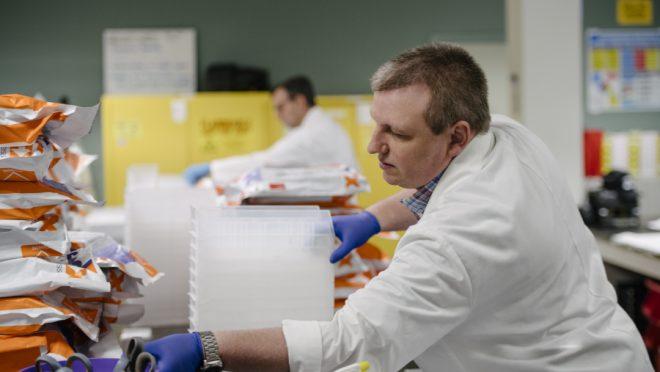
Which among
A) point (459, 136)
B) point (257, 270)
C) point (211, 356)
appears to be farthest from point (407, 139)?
point (211, 356)

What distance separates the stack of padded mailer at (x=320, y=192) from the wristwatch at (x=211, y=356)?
24.3 inches

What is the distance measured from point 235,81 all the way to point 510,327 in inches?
187

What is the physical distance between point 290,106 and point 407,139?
3.10m

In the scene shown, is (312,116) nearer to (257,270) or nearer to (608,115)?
(257,270)

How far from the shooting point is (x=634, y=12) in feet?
20.7

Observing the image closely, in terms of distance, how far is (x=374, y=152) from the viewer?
1290 mm

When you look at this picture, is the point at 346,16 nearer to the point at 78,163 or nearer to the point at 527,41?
the point at 527,41

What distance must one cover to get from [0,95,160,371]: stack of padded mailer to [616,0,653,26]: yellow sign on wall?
20.0ft

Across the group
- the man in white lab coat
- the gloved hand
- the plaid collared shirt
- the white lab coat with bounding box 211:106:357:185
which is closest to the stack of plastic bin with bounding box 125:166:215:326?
the plaid collared shirt

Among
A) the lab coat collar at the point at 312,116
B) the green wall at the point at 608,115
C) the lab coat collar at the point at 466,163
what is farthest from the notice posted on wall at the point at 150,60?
the lab coat collar at the point at 466,163

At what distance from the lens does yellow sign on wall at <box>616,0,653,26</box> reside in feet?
20.6

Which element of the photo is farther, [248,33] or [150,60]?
[248,33]

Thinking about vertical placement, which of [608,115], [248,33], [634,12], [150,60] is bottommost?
[608,115]

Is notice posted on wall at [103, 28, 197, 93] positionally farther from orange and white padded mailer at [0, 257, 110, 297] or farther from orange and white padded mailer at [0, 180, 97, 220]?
orange and white padded mailer at [0, 257, 110, 297]
